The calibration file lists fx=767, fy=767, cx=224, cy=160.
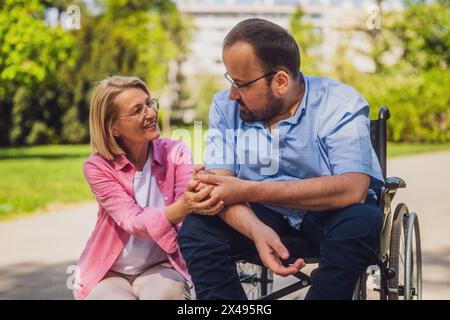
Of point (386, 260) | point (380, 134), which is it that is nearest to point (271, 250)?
point (386, 260)

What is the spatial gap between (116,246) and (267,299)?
667 millimetres

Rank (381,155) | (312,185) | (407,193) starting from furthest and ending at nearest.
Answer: (407,193) → (381,155) → (312,185)

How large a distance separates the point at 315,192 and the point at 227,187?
30cm

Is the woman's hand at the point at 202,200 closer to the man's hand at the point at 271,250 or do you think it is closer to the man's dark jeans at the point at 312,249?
the man's dark jeans at the point at 312,249

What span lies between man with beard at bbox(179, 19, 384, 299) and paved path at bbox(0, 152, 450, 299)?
179 centimetres

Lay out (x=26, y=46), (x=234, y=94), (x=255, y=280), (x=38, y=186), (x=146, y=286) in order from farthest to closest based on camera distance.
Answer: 1. (x=38, y=186)
2. (x=26, y=46)
3. (x=255, y=280)
4. (x=146, y=286)
5. (x=234, y=94)

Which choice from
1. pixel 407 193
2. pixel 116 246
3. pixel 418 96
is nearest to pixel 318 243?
pixel 116 246

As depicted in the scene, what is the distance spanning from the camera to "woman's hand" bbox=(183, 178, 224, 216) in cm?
257

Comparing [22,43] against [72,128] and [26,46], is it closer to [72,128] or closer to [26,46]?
[26,46]

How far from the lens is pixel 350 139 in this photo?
8.80ft

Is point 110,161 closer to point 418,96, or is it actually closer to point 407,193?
point 407,193

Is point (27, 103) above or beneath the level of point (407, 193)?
above

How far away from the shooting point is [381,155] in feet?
11.4

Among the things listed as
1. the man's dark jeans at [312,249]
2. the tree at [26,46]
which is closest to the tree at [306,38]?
the tree at [26,46]
